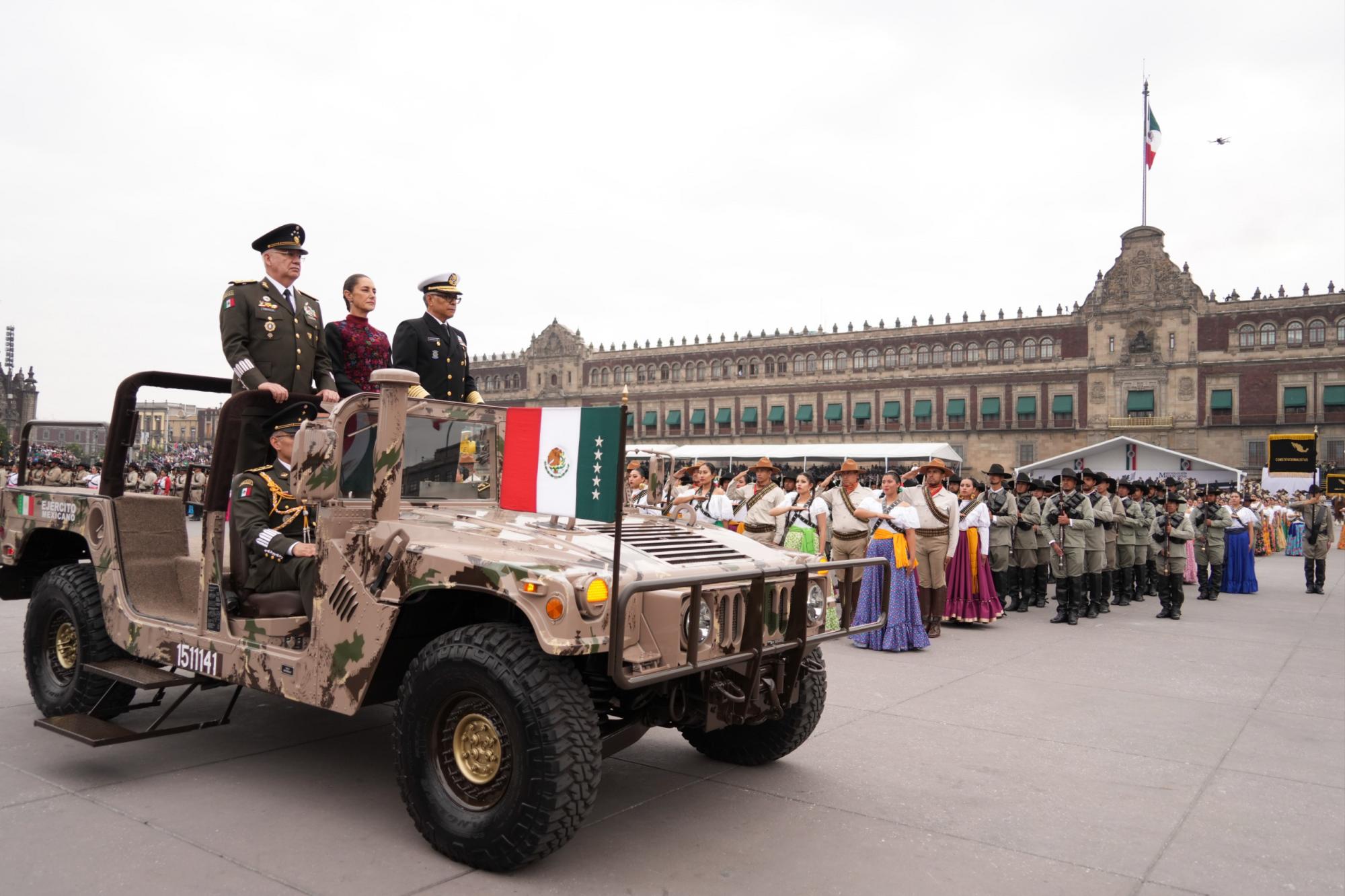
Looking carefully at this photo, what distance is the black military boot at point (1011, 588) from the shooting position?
552 inches

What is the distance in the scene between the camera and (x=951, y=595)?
11.9 meters

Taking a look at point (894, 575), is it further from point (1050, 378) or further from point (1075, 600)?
point (1050, 378)

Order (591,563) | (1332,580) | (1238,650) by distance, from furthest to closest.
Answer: (1332,580) < (1238,650) < (591,563)

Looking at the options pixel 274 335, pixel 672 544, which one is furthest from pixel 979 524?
pixel 274 335

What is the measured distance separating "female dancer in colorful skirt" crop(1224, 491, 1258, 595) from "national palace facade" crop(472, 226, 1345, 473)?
43.5 m

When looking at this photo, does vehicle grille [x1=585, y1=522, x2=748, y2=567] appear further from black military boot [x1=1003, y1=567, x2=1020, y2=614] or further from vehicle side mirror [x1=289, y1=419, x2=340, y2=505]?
black military boot [x1=1003, y1=567, x2=1020, y2=614]

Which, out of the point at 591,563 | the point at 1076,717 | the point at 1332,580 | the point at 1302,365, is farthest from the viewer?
the point at 1302,365

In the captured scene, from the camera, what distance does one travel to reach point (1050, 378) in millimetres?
59906

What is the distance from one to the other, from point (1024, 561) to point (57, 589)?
12.3 meters

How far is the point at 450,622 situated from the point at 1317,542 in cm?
1753

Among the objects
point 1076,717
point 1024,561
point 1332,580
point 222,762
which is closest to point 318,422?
point 222,762

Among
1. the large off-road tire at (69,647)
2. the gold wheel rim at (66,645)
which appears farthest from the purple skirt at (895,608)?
the gold wheel rim at (66,645)

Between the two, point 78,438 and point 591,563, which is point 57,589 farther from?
point 78,438

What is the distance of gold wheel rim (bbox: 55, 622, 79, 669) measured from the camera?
230 inches
